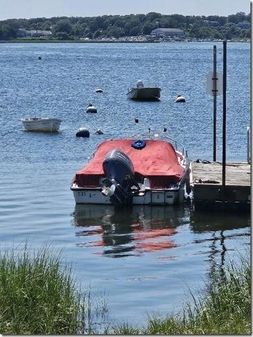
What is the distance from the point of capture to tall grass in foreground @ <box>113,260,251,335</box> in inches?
454

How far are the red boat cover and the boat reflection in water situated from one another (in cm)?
84

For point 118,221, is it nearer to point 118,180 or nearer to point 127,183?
point 118,180

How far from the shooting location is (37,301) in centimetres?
1277

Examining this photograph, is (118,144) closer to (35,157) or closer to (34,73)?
(35,157)

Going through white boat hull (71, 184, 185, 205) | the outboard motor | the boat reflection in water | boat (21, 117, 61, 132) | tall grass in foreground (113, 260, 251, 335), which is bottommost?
boat (21, 117, 61, 132)

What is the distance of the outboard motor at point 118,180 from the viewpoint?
1176 inches

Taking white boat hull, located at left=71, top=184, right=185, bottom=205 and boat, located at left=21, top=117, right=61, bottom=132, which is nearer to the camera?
white boat hull, located at left=71, top=184, right=185, bottom=205

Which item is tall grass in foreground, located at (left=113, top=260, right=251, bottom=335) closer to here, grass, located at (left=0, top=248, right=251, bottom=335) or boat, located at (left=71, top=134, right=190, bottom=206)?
grass, located at (left=0, top=248, right=251, bottom=335)

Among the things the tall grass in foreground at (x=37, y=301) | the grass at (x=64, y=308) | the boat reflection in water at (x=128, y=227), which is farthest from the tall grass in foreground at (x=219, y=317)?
the boat reflection in water at (x=128, y=227)

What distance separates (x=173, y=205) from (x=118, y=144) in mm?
4191

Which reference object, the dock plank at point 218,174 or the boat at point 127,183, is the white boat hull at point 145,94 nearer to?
the dock plank at point 218,174

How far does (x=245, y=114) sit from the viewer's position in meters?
64.4

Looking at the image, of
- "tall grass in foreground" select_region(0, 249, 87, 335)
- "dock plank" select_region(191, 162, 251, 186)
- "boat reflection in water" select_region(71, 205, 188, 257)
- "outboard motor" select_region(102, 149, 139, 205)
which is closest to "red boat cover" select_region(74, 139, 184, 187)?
"outboard motor" select_region(102, 149, 139, 205)

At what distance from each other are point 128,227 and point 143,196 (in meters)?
2.30
